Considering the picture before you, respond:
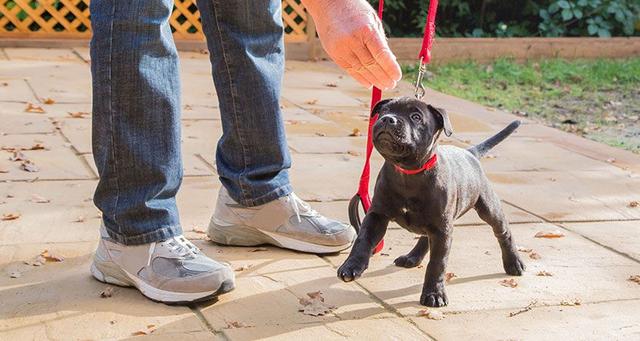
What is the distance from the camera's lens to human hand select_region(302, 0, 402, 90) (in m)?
2.39

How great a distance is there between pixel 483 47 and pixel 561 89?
1.28 m

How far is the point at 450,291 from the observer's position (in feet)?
9.18

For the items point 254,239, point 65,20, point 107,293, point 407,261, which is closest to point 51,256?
point 107,293

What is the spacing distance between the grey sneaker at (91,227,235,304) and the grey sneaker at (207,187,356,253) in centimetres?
36

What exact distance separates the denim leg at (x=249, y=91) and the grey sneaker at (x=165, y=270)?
38cm

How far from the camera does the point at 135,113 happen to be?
2.54 metres

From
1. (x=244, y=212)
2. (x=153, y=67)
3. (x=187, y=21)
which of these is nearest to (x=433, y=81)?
(x=187, y=21)

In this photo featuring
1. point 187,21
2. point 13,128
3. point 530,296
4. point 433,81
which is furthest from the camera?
point 187,21

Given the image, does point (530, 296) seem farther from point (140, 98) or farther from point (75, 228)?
point (75, 228)

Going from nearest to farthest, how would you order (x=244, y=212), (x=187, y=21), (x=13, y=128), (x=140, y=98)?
1. (x=140, y=98)
2. (x=244, y=212)
3. (x=13, y=128)
4. (x=187, y=21)

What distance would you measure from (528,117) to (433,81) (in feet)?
4.09

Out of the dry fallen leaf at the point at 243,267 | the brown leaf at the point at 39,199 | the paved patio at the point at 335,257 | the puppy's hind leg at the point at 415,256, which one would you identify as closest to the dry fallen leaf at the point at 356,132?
the paved patio at the point at 335,257

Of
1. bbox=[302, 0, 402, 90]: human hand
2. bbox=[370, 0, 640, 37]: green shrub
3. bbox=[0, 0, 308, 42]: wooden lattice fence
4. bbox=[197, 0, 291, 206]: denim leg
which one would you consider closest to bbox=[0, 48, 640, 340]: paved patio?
bbox=[197, 0, 291, 206]: denim leg

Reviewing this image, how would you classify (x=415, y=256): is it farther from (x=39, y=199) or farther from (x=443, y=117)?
(x=39, y=199)
